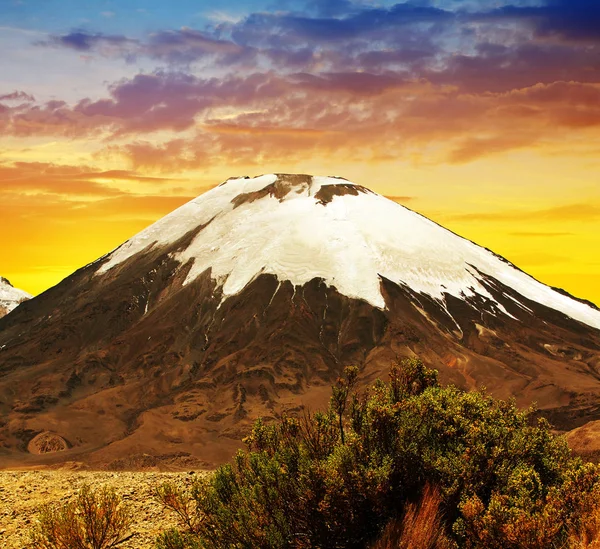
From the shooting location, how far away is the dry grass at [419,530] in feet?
56.5

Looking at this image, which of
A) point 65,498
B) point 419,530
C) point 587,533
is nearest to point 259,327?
point 65,498

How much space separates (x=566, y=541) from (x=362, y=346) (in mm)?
84761

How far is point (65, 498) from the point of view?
27.3 m

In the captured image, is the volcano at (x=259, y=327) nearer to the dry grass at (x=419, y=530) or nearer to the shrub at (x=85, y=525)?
the shrub at (x=85, y=525)

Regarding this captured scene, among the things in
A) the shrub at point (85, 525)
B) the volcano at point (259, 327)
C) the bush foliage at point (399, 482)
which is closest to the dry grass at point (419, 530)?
the bush foliage at point (399, 482)

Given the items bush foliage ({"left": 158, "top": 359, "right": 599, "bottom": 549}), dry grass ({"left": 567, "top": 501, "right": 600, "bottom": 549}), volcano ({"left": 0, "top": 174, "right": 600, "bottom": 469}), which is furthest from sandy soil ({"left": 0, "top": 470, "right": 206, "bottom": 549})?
volcano ({"left": 0, "top": 174, "right": 600, "bottom": 469})

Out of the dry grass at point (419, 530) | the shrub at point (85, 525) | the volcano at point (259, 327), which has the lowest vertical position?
the shrub at point (85, 525)

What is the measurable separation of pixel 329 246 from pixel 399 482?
10259 cm

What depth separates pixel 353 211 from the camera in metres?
133

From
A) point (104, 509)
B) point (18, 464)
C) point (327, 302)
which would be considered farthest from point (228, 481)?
point (327, 302)

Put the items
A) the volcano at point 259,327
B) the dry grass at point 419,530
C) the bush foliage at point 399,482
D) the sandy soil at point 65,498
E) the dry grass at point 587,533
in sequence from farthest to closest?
the volcano at point 259,327, the sandy soil at point 65,498, the bush foliage at point 399,482, the dry grass at point 419,530, the dry grass at point 587,533

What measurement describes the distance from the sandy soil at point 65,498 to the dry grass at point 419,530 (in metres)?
9.44

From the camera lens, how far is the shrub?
71.5ft

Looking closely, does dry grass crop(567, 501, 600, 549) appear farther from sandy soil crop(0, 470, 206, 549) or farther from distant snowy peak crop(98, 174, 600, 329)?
distant snowy peak crop(98, 174, 600, 329)
